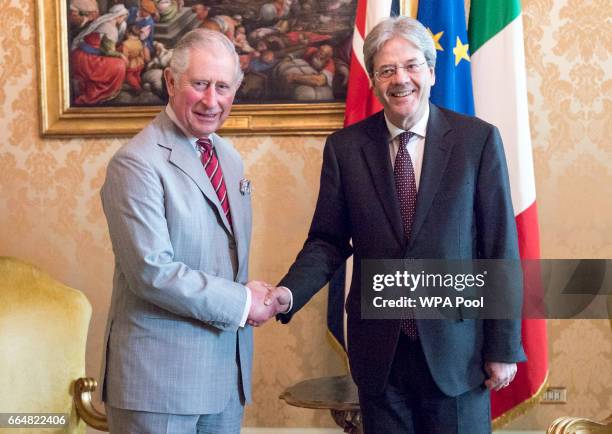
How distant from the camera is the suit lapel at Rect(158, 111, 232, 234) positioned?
6.86 feet

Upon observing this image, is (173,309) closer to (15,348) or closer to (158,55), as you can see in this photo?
(15,348)

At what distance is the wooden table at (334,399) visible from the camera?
2824mm

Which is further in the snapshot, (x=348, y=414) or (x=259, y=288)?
Answer: (x=348, y=414)

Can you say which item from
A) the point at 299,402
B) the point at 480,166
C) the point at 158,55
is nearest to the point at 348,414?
the point at 299,402

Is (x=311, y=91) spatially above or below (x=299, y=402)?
above

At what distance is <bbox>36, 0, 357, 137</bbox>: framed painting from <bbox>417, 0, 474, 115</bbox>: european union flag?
413mm

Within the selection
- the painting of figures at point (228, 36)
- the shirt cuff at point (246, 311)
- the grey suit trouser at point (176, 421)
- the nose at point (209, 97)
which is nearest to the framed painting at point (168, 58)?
the painting of figures at point (228, 36)

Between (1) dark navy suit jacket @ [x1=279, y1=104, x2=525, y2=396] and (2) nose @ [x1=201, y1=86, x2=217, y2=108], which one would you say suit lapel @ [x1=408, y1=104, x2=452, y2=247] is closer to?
(1) dark navy suit jacket @ [x1=279, y1=104, x2=525, y2=396]

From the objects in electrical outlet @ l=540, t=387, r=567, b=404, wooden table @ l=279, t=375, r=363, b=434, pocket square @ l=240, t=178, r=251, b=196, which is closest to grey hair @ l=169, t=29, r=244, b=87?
pocket square @ l=240, t=178, r=251, b=196

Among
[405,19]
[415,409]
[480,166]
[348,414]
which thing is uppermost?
[405,19]

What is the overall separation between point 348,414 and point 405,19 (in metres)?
1.46

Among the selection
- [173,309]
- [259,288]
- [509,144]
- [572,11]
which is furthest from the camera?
[572,11]

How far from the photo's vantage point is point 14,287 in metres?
2.87

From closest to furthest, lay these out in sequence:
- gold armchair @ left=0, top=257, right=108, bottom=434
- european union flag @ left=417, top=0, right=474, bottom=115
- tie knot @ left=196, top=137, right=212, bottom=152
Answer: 1. tie knot @ left=196, top=137, right=212, bottom=152
2. gold armchair @ left=0, top=257, right=108, bottom=434
3. european union flag @ left=417, top=0, right=474, bottom=115
